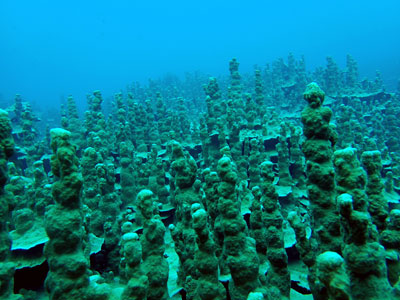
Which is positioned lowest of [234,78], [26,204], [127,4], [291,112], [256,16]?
[26,204]

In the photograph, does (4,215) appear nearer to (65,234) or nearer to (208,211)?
(65,234)

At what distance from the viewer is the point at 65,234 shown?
3475 millimetres

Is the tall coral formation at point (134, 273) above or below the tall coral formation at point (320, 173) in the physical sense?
below

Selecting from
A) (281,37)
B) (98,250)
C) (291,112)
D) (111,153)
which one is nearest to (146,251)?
(98,250)

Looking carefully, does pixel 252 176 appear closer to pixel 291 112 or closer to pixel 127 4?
pixel 291 112

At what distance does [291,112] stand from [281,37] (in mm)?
128319

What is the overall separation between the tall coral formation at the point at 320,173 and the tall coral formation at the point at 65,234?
306 centimetres

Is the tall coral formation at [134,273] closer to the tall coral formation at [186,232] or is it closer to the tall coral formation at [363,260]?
the tall coral formation at [186,232]

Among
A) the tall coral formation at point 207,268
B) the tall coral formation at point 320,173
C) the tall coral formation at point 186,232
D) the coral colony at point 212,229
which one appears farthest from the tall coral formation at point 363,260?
the tall coral formation at point 186,232

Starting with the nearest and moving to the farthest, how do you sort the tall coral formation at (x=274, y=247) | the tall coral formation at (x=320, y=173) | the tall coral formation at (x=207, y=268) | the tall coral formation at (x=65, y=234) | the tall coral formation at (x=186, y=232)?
the tall coral formation at (x=65, y=234) < the tall coral formation at (x=207, y=268) < the tall coral formation at (x=320, y=173) < the tall coral formation at (x=274, y=247) < the tall coral formation at (x=186, y=232)

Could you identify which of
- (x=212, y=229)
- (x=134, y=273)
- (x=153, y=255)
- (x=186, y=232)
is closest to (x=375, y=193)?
(x=212, y=229)

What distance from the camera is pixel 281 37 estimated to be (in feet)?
432

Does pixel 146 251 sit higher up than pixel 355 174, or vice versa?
pixel 355 174

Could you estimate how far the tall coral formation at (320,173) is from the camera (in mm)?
3832
